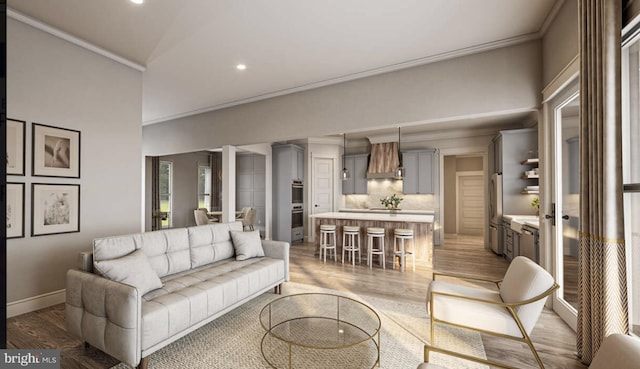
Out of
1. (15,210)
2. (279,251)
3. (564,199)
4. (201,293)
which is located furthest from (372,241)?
(15,210)

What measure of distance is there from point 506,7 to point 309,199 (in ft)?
18.1

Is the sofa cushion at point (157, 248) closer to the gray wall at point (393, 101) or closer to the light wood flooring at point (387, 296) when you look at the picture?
the light wood flooring at point (387, 296)

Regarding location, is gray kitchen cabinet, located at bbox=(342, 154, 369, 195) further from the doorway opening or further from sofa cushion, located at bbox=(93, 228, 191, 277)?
sofa cushion, located at bbox=(93, 228, 191, 277)

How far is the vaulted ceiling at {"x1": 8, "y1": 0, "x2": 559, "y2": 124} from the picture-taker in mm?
2697

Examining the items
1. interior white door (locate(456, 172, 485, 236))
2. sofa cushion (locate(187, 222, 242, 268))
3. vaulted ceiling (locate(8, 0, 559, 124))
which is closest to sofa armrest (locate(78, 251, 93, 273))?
sofa cushion (locate(187, 222, 242, 268))

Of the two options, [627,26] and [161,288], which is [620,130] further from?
[161,288]

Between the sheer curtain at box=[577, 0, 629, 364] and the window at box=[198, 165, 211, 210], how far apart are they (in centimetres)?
885

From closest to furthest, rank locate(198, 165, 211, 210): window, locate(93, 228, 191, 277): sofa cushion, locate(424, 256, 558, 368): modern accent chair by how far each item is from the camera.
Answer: locate(424, 256, 558, 368): modern accent chair
locate(93, 228, 191, 277): sofa cushion
locate(198, 165, 211, 210): window

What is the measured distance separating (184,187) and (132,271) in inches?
269

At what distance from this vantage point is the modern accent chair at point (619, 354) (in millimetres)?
991

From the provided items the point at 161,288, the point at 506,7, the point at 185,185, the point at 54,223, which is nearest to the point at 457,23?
the point at 506,7

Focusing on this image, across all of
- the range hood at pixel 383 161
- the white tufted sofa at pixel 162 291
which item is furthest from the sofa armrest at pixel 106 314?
the range hood at pixel 383 161

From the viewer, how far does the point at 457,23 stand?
296 centimetres

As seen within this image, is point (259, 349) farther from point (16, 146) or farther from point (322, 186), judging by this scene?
point (322, 186)
